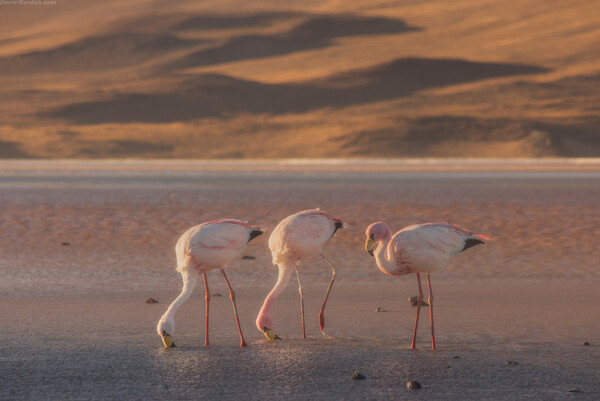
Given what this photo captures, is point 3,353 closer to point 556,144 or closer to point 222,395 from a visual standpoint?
point 222,395

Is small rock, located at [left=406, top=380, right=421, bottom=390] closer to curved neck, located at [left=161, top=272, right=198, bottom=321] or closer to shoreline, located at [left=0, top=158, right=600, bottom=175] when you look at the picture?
curved neck, located at [left=161, top=272, right=198, bottom=321]

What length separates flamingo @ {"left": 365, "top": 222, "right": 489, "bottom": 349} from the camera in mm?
9203

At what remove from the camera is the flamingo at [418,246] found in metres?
9.20

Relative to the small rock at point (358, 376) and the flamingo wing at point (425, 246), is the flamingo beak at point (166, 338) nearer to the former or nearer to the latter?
the small rock at point (358, 376)

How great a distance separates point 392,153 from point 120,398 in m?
124

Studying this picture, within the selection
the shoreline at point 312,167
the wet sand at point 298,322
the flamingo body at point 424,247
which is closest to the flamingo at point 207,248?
the wet sand at point 298,322

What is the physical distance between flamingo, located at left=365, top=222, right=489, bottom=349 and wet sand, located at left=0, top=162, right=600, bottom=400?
0.66m

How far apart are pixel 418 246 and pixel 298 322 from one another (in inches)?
68.3

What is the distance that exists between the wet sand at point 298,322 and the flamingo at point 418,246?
662mm

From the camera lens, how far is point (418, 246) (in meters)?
9.20

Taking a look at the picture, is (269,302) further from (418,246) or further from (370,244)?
(418,246)

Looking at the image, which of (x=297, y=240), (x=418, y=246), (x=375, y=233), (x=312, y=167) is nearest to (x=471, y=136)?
(x=312, y=167)

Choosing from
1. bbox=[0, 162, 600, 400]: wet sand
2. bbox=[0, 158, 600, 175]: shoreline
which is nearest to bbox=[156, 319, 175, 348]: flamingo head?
bbox=[0, 162, 600, 400]: wet sand

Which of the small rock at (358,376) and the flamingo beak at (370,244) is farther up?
the flamingo beak at (370,244)
